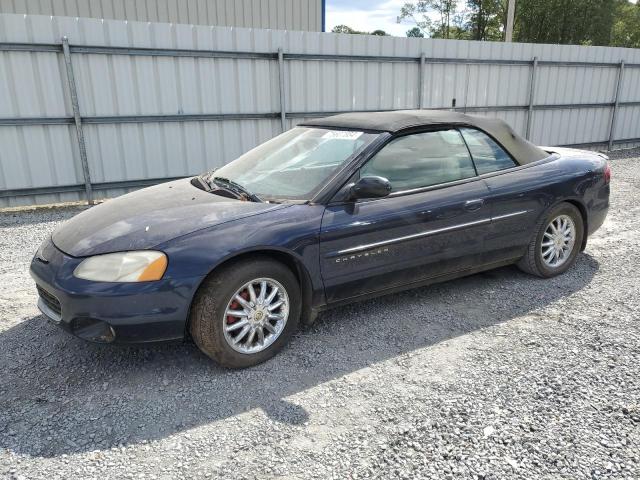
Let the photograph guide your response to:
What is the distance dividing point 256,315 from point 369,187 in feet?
3.56

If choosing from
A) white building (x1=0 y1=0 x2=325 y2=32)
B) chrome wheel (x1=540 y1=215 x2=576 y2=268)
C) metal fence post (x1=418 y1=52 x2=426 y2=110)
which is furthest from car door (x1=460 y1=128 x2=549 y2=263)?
white building (x1=0 y1=0 x2=325 y2=32)

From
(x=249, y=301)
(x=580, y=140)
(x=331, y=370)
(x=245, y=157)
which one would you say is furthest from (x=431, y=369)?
(x=580, y=140)

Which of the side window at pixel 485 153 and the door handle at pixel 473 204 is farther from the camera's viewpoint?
the side window at pixel 485 153

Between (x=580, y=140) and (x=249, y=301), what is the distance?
12.0 metres

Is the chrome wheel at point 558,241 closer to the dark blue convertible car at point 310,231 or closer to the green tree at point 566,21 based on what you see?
the dark blue convertible car at point 310,231

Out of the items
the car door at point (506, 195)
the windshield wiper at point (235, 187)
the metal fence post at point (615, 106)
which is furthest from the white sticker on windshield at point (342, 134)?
the metal fence post at point (615, 106)

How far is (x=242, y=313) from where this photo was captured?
3064mm

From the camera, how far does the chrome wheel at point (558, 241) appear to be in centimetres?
445

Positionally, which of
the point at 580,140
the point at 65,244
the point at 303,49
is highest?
the point at 303,49

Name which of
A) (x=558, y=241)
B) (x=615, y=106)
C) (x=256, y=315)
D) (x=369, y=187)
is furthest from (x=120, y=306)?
(x=615, y=106)

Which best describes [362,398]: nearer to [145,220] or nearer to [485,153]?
[145,220]

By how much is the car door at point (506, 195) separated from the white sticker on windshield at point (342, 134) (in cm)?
93

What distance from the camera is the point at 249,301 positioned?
3092 mm

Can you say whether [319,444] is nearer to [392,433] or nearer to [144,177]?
[392,433]
